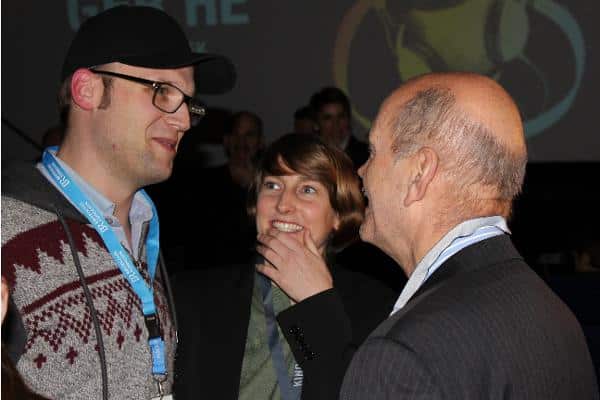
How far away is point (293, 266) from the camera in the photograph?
7.39 feet

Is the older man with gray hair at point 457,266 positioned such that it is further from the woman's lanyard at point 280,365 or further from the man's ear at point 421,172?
the woman's lanyard at point 280,365

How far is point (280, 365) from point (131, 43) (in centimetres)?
93

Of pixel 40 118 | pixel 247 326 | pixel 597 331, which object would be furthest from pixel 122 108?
pixel 40 118

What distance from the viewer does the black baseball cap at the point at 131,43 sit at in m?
1.87

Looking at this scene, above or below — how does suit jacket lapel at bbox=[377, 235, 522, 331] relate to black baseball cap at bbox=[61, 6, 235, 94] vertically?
below

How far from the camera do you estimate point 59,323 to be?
1.59 m

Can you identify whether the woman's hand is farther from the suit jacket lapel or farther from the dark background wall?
the dark background wall

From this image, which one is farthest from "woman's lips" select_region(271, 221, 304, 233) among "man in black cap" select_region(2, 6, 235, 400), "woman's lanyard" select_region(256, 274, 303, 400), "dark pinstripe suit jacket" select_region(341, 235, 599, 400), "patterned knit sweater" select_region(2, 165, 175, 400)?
"dark pinstripe suit jacket" select_region(341, 235, 599, 400)

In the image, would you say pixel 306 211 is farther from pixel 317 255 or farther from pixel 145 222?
pixel 145 222

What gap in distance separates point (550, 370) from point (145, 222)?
1076 mm

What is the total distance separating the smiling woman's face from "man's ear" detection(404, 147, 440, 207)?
39.8 inches

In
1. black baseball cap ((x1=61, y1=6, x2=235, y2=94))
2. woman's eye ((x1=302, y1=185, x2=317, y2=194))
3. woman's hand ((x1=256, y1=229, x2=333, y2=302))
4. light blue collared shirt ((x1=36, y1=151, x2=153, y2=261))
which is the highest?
black baseball cap ((x1=61, y1=6, x2=235, y2=94))

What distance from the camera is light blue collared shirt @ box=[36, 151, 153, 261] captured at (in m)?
1.83

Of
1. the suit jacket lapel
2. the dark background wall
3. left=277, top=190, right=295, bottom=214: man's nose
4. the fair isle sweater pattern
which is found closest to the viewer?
the suit jacket lapel
